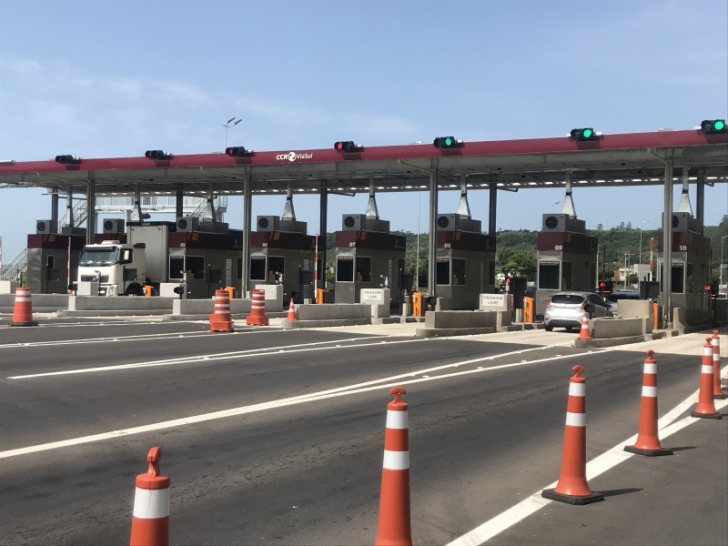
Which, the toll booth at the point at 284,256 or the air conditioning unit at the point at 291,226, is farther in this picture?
the air conditioning unit at the point at 291,226

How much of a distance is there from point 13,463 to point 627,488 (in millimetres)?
5294

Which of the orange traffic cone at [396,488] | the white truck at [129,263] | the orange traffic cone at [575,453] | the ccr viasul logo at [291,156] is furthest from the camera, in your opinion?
the ccr viasul logo at [291,156]

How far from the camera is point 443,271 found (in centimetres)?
3684

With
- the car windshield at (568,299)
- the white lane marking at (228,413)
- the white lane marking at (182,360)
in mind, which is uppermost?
the car windshield at (568,299)

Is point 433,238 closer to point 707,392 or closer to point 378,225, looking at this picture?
point 378,225

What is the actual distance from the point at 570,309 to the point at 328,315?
801 centimetres

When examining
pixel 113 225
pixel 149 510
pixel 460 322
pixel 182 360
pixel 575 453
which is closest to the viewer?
pixel 149 510

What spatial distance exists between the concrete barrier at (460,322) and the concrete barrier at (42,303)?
14617 mm

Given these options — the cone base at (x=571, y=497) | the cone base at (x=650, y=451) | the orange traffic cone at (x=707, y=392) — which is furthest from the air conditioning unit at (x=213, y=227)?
the cone base at (x=571, y=497)

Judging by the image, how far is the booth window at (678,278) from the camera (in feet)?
102

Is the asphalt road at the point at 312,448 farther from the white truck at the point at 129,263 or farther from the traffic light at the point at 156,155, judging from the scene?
the traffic light at the point at 156,155

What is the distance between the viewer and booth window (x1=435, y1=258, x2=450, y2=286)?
36.6m

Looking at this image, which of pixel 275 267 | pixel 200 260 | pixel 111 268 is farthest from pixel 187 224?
pixel 111 268

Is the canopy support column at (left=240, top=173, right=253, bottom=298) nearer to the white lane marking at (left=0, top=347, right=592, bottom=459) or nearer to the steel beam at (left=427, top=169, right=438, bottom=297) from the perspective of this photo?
the steel beam at (left=427, top=169, right=438, bottom=297)
